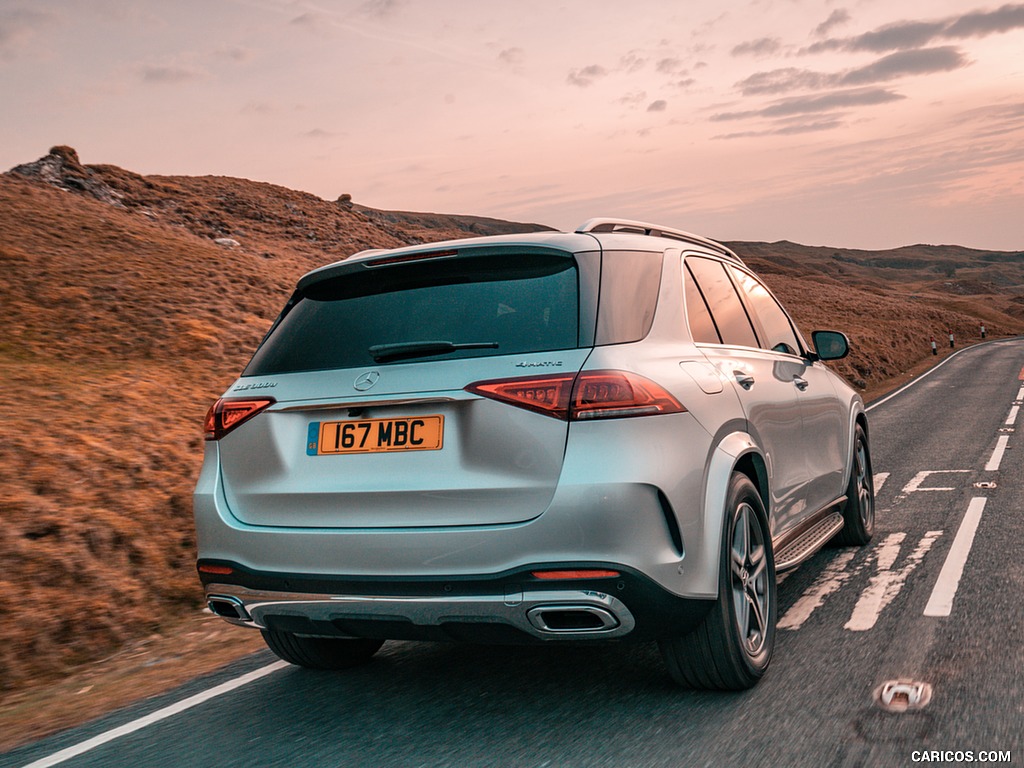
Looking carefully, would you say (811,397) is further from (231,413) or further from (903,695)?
(231,413)

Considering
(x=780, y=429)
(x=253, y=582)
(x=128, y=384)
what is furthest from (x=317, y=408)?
(x=128, y=384)

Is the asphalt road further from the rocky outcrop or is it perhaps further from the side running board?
the rocky outcrop

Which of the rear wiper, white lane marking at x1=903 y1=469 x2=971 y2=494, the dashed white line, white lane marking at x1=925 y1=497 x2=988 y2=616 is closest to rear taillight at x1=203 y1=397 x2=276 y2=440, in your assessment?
the rear wiper

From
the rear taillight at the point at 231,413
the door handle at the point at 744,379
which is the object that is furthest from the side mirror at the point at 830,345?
the rear taillight at the point at 231,413

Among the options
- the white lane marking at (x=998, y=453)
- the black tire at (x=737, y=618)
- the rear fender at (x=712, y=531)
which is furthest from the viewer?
the white lane marking at (x=998, y=453)

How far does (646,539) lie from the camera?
323 cm

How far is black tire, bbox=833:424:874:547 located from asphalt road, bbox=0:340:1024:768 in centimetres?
54

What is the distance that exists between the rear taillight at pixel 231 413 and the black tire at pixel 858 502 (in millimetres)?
4035

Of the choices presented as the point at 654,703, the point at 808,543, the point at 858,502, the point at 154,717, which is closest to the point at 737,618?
the point at 654,703

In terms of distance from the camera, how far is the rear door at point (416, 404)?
129 inches

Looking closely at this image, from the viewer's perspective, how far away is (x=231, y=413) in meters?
3.81

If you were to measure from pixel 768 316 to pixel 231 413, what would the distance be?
10.3 ft

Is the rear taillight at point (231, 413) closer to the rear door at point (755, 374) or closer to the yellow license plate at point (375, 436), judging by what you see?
the yellow license plate at point (375, 436)

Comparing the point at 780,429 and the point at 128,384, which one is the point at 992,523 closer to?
the point at 780,429
